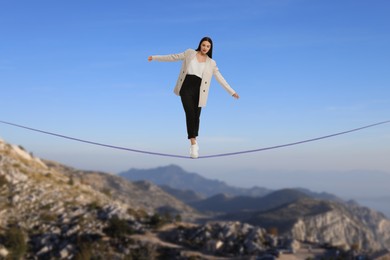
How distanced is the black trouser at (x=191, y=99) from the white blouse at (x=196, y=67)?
4.4 inches

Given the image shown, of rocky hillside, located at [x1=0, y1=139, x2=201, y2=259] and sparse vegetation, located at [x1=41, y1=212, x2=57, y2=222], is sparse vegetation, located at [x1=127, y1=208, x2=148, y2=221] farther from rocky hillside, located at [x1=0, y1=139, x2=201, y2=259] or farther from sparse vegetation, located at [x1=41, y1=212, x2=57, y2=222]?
sparse vegetation, located at [x1=41, y1=212, x2=57, y2=222]

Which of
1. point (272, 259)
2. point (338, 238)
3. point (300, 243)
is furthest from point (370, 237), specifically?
point (272, 259)

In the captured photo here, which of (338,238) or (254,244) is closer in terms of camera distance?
(254,244)

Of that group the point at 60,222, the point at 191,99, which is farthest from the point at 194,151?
the point at 60,222

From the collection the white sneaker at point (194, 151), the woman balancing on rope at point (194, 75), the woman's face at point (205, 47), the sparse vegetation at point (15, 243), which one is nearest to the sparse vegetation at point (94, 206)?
the sparse vegetation at point (15, 243)

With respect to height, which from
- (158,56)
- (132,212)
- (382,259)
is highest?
(158,56)

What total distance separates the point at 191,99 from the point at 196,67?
2.79 ft

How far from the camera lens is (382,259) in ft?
159

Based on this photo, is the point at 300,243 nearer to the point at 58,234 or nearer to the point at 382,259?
the point at 382,259

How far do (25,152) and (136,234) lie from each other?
3741 cm

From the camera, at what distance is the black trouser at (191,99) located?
36.4 ft

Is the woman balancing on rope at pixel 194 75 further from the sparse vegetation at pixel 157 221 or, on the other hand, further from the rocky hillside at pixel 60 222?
the sparse vegetation at pixel 157 221

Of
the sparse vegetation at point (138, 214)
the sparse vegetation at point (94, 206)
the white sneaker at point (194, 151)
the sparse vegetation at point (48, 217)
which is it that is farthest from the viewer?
the sparse vegetation at point (138, 214)

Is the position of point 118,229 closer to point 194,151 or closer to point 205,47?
point 194,151
